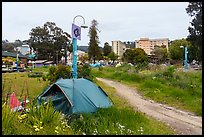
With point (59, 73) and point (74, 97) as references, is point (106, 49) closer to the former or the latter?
point (59, 73)

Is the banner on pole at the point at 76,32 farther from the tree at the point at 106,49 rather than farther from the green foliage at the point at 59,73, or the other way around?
the tree at the point at 106,49

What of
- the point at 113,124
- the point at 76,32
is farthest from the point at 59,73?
the point at 113,124

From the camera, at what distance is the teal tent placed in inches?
260

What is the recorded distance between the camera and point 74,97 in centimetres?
674

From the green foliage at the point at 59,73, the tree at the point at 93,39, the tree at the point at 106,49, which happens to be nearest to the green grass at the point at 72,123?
the green foliage at the point at 59,73

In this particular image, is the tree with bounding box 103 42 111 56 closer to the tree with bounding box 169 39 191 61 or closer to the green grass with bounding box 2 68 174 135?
the tree with bounding box 169 39 191 61

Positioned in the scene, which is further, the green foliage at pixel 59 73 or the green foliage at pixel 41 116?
the green foliage at pixel 59 73

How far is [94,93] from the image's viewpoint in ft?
24.7

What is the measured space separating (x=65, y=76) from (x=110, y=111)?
6.08 meters

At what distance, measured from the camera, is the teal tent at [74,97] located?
6.61 meters

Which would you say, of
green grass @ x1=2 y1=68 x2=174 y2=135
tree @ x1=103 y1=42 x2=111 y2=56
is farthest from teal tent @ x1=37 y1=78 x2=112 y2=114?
tree @ x1=103 y1=42 x2=111 y2=56

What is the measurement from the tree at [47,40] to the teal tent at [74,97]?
57700 mm

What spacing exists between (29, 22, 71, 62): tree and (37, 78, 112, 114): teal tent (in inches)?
2272

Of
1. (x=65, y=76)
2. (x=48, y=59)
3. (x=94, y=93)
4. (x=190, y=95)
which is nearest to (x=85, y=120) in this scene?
(x=94, y=93)
